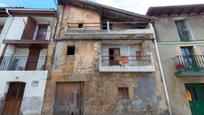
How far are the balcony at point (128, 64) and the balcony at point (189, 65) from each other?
2051 millimetres

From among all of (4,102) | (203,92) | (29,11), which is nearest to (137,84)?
(203,92)

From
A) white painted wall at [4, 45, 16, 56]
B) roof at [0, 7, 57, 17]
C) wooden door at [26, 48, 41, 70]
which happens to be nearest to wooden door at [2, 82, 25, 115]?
wooden door at [26, 48, 41, 70]

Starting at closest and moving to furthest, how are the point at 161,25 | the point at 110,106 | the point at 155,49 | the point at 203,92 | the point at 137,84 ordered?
1. the point at 110,106
2. the point at 137,84
3. the point at 203,92
4. the point at 155,49
5. the point at 161,25

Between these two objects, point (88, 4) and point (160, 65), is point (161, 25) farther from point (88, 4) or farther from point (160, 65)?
point (88, 4)

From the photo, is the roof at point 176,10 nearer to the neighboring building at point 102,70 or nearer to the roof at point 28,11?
the neighboring building at point 102,70

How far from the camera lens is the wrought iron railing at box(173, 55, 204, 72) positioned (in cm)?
1018

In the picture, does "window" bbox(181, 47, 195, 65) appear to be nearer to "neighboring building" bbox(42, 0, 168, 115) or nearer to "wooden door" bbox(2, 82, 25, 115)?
"neighboring building" bbox(42, 0, 168, 115)

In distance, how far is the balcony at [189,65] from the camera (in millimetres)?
10008

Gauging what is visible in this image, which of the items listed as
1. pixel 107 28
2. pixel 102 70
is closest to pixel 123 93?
pixel 102 70

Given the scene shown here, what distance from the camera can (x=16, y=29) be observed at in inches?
469

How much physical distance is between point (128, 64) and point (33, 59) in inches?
301

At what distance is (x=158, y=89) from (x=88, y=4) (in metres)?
9.20

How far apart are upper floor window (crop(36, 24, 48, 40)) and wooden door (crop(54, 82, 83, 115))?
540 cm

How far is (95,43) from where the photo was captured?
36.3 feet
